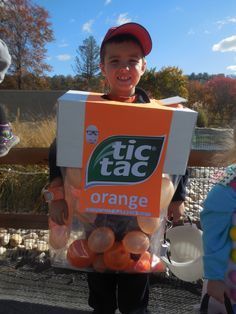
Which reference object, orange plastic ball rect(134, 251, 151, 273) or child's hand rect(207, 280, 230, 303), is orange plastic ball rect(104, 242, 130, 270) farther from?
child's hand rect(207, 280, 230, 303)

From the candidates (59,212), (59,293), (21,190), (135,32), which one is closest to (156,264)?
(59,212)

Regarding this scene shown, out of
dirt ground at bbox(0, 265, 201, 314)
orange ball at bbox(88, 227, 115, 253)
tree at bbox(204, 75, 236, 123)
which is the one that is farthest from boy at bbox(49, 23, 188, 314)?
tree at bbox(204, 75, 236, 123)

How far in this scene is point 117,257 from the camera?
1971mm

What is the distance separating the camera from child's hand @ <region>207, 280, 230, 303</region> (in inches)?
68.2

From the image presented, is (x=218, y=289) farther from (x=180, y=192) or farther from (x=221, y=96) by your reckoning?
(x=221, y=96)

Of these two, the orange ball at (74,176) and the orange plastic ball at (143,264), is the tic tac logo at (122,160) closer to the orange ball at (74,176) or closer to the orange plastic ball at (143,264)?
the orange ball at (74,176)

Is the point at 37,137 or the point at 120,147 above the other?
the point at 120,147

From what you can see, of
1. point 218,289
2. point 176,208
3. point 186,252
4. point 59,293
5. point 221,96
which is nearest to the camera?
point 218,289

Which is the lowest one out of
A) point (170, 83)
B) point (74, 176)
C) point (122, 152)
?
point (74, 176)

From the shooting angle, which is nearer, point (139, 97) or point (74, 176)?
point (74, 176)

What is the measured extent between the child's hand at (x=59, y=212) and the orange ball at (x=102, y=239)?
0.24 metres

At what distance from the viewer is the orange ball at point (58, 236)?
208 cm

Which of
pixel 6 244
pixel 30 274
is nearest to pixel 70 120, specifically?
pixel 30 274

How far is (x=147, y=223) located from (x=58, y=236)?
47 cm
